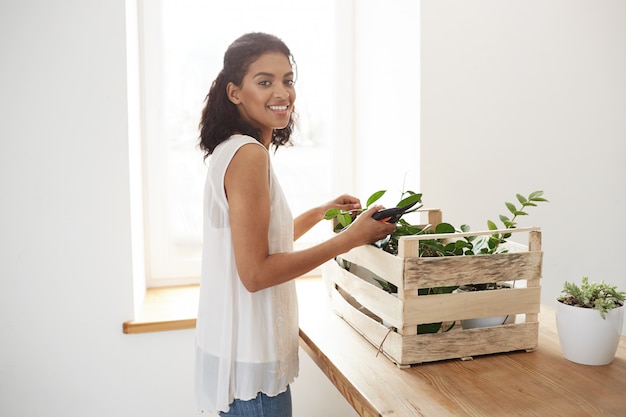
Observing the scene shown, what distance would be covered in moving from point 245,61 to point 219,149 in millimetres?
207

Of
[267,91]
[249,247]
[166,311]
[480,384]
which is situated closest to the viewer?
[480,384]

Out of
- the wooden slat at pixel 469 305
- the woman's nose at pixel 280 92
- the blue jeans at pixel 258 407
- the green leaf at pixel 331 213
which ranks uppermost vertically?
the woman's nose at pixel 280 92

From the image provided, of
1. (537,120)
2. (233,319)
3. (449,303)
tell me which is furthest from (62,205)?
(537,120)

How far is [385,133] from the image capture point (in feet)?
6.66

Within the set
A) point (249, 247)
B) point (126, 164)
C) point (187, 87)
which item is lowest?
point (249, 247)

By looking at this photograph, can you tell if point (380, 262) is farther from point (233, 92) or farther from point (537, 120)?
point (537, 120)

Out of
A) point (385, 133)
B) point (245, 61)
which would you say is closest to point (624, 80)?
point (385, 133)

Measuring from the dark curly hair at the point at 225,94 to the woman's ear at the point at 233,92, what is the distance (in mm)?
11

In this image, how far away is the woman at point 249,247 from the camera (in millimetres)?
1113

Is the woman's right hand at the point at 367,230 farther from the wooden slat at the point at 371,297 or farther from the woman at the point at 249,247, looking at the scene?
the wooden slat at the point at 371,297

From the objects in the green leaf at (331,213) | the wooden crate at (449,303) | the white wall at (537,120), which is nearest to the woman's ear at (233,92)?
the green leaf at (331,213)

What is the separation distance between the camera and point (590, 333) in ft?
3.43

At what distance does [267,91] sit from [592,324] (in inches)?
30.4

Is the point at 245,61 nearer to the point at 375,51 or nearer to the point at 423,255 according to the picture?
the point at 423,255
